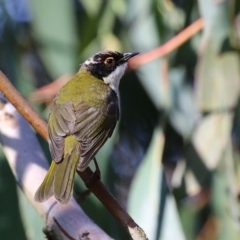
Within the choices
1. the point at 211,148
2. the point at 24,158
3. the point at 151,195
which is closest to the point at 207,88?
the point at 211,148

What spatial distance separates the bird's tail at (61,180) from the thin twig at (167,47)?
0.99 meters

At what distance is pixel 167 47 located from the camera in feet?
9.30

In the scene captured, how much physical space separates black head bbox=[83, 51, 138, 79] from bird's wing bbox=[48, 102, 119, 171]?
13.5 inches

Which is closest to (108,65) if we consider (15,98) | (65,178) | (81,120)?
(81,120)

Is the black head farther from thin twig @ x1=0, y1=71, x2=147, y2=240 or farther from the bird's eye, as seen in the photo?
thin twig @ x1=0, y1=71, x2=147, y2=240

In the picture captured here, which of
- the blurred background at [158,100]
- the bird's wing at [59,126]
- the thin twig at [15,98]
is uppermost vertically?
the thin twig at [15,98]

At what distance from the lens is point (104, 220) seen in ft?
8.79

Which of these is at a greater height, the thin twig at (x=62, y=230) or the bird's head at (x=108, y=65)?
the bird's head at (x=108, y=65)

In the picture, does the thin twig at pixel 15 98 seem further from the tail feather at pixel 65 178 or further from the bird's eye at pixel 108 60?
the bird's eye at pixel 108 60

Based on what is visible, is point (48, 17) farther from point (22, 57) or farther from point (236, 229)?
point (236, 229)

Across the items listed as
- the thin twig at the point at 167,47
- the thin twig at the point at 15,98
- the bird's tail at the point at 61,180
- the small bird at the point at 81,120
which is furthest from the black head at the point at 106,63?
the thin twig at the point at 15,98

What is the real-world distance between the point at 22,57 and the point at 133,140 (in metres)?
0.77

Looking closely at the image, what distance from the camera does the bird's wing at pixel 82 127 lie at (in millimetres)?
1887

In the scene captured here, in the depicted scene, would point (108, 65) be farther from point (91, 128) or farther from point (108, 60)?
point (91, 128)
